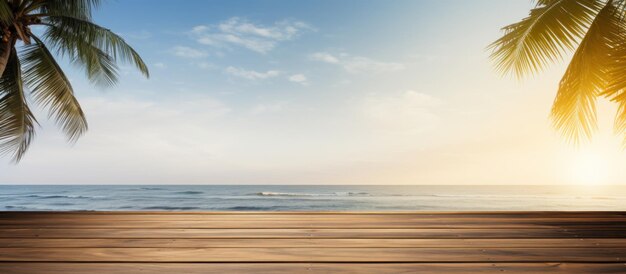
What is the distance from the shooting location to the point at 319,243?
181 cm

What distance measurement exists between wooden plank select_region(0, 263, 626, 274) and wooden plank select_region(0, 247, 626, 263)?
0.06 m

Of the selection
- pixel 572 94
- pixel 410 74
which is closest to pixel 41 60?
pixel 572 94

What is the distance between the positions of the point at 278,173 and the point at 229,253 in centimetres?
3951

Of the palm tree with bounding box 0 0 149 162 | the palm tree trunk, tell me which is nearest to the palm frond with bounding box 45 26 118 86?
the palm tree with bounding box 0 0 149 162

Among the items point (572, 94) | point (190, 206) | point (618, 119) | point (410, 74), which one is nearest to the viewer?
point (618, 119)

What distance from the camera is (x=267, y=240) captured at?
1.86 metres

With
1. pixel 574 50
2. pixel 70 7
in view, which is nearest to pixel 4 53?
pixel 70 7

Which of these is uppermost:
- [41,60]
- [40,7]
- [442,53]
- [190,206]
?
[442,53]

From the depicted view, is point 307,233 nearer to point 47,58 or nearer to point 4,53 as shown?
point 4,53

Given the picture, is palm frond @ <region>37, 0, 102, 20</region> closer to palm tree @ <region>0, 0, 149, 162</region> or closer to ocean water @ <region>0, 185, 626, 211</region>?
palm tree @ <region>0, 0, 149, 162</region>

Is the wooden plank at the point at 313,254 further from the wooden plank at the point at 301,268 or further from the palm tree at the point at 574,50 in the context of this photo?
the palm tree at the point at 574,50

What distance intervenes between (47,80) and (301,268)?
560cm

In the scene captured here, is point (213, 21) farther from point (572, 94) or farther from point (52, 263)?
point (52, 263)

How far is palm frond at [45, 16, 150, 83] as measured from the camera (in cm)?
503
